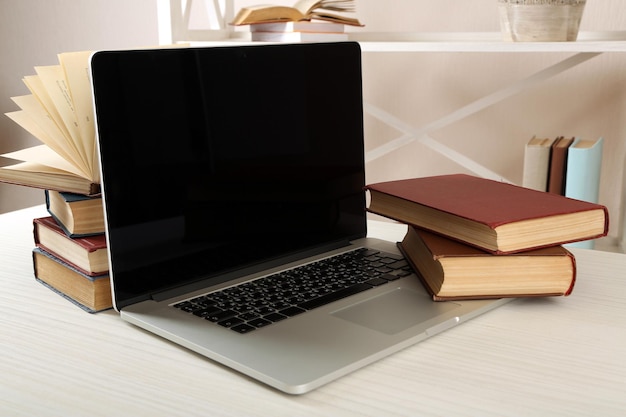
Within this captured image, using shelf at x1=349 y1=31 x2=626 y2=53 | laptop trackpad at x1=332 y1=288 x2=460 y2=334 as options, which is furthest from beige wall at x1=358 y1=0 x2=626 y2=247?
laptop trackpad at x1=332 y1=288 x2=460 y2=334

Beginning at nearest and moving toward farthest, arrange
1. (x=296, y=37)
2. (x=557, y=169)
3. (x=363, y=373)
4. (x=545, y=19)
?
(x=363, y=373), (x=545, y=19), (x=557, y=169), (x=296, y=37)

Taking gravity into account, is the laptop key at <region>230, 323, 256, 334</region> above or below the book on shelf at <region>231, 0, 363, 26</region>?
below

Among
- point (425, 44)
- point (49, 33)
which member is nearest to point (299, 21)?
point (425, 44)

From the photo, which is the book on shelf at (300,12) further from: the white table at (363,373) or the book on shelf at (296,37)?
the white table at (363,373)

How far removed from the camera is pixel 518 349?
2.04ft

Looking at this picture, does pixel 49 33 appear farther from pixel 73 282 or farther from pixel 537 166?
pixel 73 282

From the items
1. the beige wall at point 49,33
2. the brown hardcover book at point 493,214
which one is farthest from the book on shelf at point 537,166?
the beige wall at point 49,33

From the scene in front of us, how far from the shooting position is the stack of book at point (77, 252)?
0.71 meters

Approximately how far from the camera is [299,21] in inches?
64.4

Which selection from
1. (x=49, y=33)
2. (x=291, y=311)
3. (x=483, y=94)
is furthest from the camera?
(x=49, y=33)

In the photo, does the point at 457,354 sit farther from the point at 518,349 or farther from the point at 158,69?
the point at 158,69

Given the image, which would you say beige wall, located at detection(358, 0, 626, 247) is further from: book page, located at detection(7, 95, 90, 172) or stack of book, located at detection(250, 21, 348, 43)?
book page, located at detection(7, 95, 90, 172)

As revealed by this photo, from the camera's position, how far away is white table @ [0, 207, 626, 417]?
0.52 meters

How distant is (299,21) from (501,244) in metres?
1.08
